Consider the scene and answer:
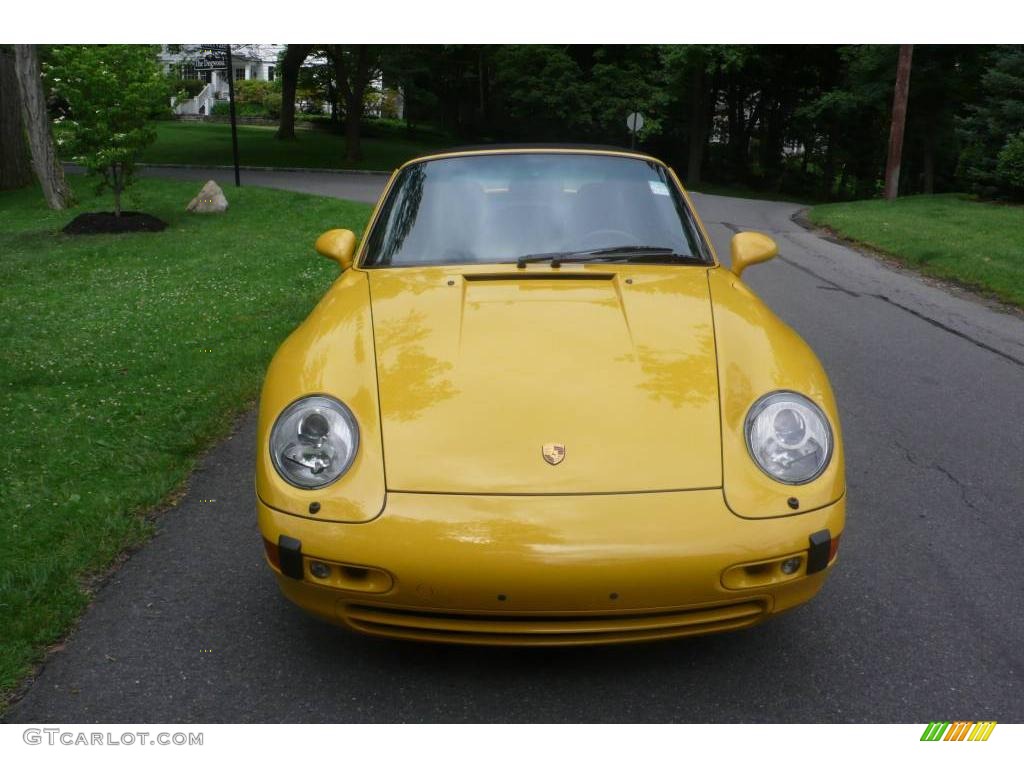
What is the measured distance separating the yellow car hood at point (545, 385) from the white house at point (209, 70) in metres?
14.3

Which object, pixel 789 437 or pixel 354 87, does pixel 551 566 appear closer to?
pixel 789 437

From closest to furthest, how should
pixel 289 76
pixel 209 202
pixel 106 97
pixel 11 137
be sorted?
1. pixel 106 97
2. pixel 209 202
3. pixel 11 137
4. pixel 289 76

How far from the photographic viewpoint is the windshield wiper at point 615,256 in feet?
11.6

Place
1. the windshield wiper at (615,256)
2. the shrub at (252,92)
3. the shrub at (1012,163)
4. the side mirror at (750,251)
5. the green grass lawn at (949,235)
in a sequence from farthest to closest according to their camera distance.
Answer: the shrub at (252,92)
the shrub at (1012,163)
the green grass lawn at (949,235)
the side mirror at (750,251)
the windshield wiper at (615,256)

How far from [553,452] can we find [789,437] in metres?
0.69

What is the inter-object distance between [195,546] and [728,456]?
6.86ft

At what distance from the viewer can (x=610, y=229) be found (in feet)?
12.3

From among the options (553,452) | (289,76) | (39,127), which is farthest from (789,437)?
(289,76)

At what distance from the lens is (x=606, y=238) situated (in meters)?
3.71

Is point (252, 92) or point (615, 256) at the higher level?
point (252, 92)

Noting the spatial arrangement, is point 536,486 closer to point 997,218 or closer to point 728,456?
point 728,456

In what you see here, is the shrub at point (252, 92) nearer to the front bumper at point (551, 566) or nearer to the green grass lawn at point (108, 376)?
the green grass lawn at point (108, 376)

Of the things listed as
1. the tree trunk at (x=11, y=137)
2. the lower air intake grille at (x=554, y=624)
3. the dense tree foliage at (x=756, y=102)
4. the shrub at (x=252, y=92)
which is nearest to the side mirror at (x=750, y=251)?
the lower air intake grille at (x=554, y=624)
